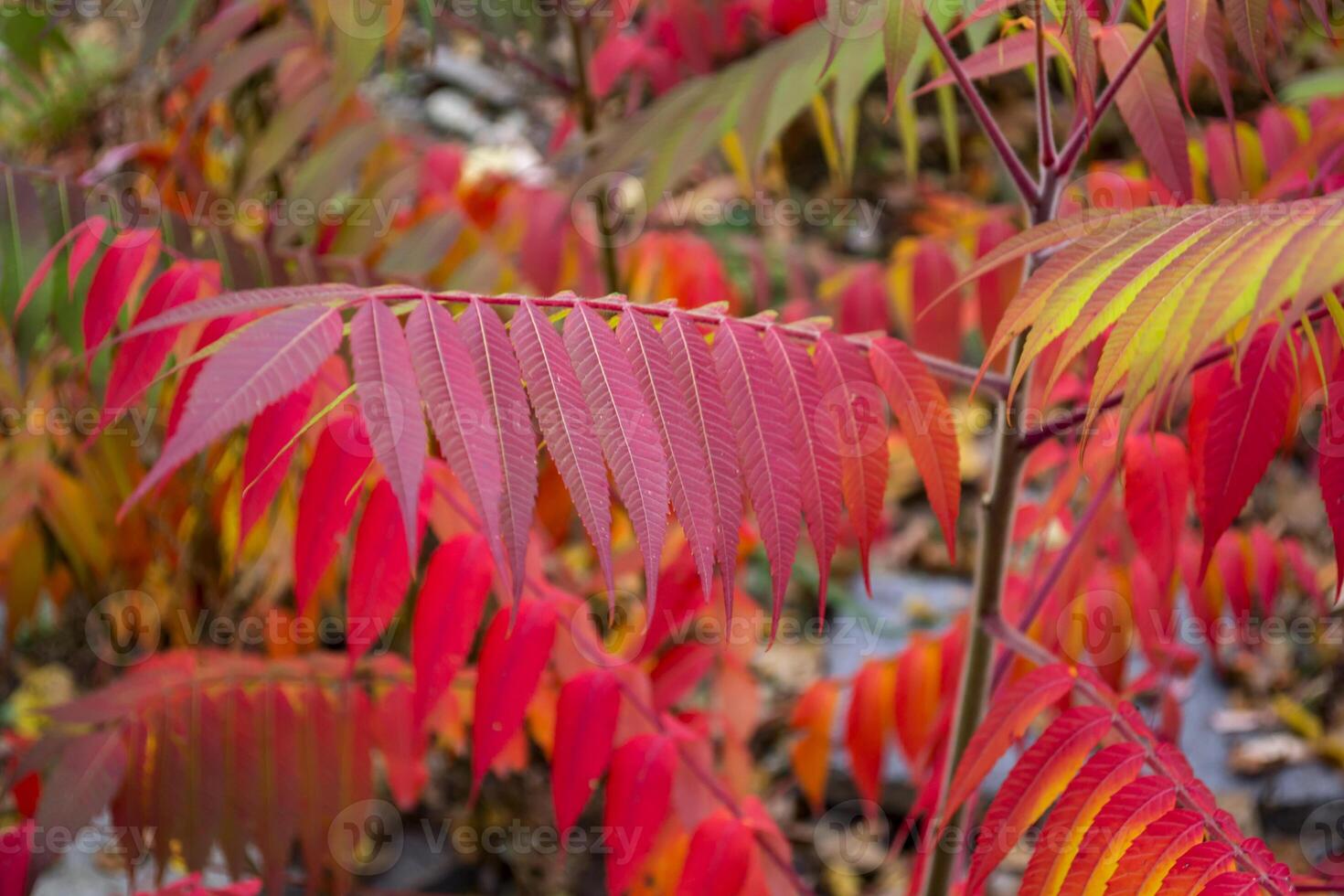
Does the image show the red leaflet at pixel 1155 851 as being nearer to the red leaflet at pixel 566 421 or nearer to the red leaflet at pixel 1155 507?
the red leaflet at pixel 1155 507

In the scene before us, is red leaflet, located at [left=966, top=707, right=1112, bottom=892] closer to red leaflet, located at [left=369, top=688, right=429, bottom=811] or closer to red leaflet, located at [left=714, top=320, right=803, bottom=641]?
red leaflet, located at [left=714, top=320, right=803, bottom=641]

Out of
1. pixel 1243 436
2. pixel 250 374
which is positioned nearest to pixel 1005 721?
pixel 1243 436

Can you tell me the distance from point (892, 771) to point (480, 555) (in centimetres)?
227

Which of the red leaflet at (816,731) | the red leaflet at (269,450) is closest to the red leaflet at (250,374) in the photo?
the red leaflet at (269,450)

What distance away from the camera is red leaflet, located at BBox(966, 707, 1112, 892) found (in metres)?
0.75

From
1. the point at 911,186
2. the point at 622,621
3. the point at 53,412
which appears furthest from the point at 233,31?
the point at 911,186

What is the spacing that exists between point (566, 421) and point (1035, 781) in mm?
429

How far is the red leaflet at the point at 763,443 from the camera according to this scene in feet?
2.28

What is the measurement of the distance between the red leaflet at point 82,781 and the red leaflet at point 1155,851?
924 millimetres

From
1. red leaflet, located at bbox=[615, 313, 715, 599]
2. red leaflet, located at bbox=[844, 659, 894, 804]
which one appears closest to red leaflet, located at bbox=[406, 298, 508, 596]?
red leaflet, located at bbox=[615, 313, 715, 599]

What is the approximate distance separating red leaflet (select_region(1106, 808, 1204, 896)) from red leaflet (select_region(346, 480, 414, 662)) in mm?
549

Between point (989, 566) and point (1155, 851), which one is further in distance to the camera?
point (989, 566)

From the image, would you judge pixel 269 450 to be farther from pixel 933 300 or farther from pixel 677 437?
pixel 933 300

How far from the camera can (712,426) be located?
28.3 inches
